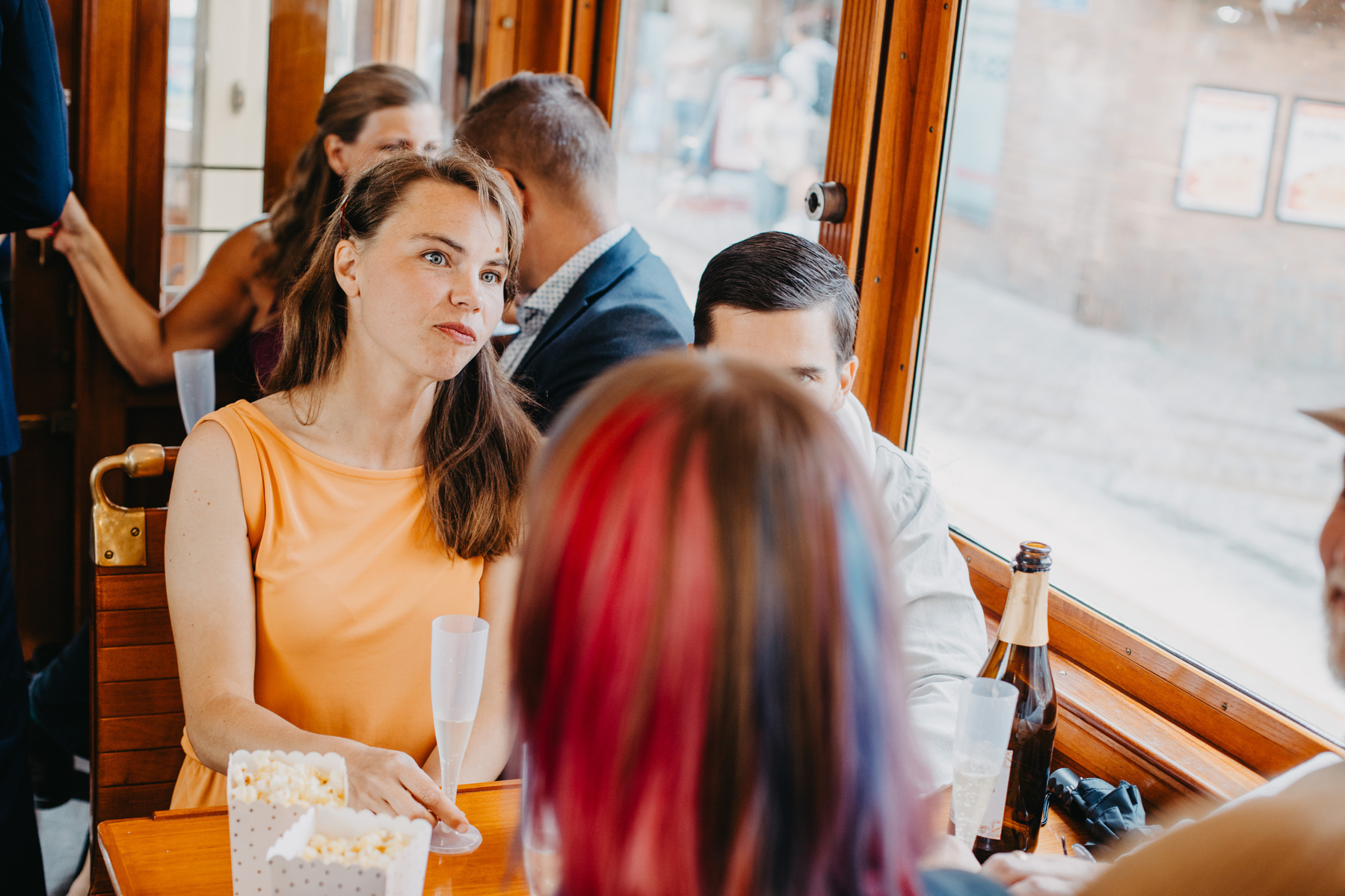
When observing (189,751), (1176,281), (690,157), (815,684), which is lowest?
(189,751)

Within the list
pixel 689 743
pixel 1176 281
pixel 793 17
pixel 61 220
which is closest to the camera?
pixel 689 743

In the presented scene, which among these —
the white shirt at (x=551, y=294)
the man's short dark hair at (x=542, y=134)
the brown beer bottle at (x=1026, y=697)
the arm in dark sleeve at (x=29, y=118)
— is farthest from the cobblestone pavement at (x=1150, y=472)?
the arm in dark sleeve at (x=29, y=118)

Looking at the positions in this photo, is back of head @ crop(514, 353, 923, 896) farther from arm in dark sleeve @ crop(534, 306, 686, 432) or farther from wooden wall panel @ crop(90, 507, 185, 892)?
arm in dark sleeve @ crop(534, 306, 686, 432)

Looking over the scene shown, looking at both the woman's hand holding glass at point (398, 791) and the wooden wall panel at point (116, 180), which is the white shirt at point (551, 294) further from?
the woman's hand holding glass at point (398, 791)

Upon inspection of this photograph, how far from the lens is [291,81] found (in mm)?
2641

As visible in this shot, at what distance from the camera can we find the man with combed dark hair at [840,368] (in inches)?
53.2

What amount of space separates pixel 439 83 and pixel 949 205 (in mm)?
1659

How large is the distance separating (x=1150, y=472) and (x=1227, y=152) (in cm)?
40

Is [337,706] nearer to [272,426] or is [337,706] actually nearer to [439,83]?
[272,426]

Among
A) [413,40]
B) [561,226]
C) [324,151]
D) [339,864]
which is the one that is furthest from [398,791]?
[413,40]

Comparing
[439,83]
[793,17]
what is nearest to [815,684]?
[793,17]

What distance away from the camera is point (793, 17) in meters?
2.14

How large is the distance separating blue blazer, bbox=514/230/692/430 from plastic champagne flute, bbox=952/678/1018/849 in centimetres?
100

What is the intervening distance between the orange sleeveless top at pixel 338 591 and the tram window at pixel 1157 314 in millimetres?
850
